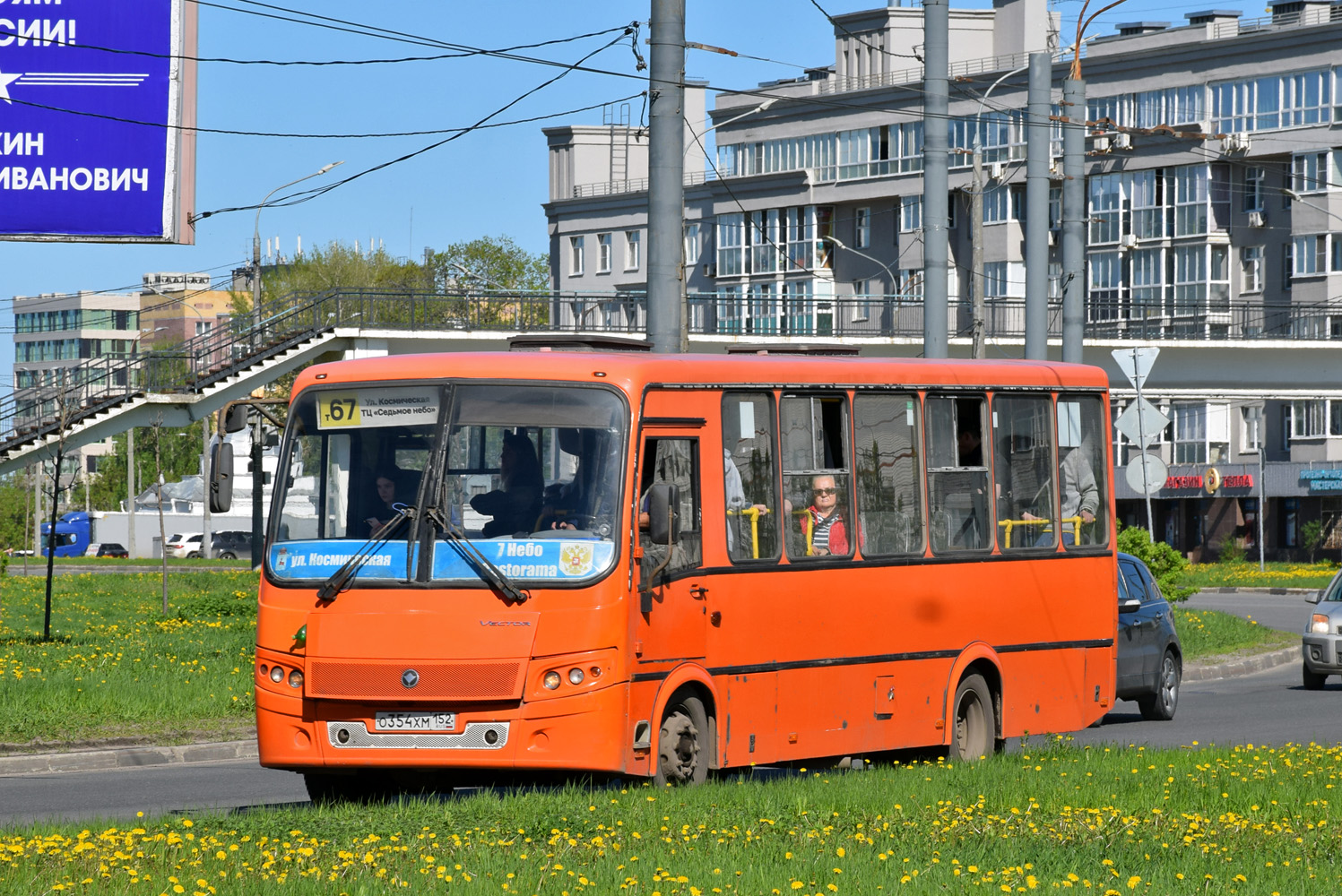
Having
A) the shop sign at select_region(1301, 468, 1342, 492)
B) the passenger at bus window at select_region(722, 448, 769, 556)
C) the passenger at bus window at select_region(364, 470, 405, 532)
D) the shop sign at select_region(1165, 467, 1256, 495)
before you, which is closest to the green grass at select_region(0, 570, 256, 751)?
the passenger at bus window at select_region(364, 470, 405, 532)

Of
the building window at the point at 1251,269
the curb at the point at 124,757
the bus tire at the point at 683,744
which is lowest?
the curb at the point at 124,757

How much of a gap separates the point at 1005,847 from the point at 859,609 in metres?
4.19

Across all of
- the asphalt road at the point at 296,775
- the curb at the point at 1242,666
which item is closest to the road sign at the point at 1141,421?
the curb at the point at 1242,666

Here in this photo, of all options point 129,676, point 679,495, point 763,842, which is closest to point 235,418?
point 679,495

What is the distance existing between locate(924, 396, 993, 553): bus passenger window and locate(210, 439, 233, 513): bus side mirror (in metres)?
4.83

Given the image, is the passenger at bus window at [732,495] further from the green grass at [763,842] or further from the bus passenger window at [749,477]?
the green grass at [763,842]

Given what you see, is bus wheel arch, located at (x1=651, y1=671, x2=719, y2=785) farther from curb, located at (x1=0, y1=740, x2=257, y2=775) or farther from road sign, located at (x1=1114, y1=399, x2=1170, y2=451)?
road sign, located at (x1=1114, y1=399, x2=1170, y2=451)

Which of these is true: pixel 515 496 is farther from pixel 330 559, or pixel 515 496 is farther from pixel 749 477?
pixel 749 477

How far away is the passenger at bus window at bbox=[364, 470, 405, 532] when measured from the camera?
1149 cm

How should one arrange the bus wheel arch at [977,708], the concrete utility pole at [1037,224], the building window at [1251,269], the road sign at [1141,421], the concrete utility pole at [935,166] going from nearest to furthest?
the bus wheel arch at [977,708]
the concrete utility pole at [935,166]
the concrete utility pole at [1037,224]
the road sign at [1141,421]
the building window at [1251,269]

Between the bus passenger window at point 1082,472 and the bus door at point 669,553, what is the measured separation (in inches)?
174

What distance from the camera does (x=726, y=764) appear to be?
1217 centimetres

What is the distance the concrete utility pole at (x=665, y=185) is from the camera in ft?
53.3

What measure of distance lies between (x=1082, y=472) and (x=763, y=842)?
23.3 feet
